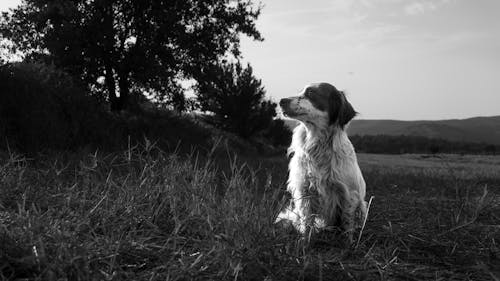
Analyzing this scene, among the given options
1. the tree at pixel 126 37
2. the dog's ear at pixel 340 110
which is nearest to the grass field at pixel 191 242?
the dog's ear at pixel 340 110

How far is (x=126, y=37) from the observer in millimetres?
19391

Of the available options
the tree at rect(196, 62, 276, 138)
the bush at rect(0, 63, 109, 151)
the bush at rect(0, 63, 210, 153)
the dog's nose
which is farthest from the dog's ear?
the tree at rect(196, 62, 276, 138)

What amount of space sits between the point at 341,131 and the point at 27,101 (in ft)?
→ 27.5

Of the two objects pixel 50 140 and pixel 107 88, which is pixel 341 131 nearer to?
pixel 50 140

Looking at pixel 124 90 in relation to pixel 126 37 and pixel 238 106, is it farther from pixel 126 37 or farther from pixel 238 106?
pixel 238 106

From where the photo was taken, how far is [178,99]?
2150cm

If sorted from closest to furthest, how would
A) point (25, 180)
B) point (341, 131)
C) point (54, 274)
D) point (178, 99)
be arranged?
A: point (54, 274), point (25, 180), point (341, 131), point (178, 99)

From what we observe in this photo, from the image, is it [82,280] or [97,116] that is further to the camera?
[97,116]

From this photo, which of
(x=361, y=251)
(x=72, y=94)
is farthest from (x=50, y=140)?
(x=361, y=251)

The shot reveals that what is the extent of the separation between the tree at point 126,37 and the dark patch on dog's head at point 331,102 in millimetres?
13637

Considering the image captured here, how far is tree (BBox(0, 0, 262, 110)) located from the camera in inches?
711

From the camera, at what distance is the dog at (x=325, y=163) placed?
17.9ft

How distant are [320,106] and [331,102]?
0.54ft

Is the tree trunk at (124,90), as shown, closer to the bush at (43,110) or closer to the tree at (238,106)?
the bush at (43,110)
